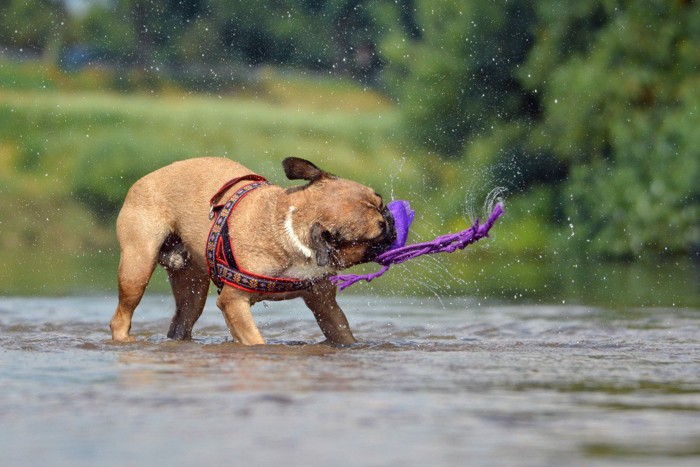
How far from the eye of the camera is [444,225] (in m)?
29.2

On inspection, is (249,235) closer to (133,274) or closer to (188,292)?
(133,274)

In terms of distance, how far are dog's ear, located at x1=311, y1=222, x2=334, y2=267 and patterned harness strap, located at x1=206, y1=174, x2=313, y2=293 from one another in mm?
405

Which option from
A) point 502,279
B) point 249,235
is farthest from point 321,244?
point 502,279

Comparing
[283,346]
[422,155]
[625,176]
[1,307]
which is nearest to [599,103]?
[625,176]

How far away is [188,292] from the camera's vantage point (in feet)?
34.8

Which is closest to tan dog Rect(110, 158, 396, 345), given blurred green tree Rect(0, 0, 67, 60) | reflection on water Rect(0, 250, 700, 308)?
reflection on water Rect(0, 250, 700, 308)

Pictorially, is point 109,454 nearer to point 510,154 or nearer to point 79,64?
point 510,154

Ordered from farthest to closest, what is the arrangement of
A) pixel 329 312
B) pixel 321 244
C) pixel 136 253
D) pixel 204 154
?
1. pixel 204 154
2. pixel 136 253
3. pixel 329 312
4. pixel 321 244

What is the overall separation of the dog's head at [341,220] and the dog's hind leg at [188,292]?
1.49 metres

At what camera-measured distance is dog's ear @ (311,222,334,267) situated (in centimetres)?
898

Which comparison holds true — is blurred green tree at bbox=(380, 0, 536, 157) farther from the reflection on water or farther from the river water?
the river water

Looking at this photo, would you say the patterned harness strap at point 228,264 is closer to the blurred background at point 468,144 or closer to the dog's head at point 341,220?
the dog's head at point 341,220

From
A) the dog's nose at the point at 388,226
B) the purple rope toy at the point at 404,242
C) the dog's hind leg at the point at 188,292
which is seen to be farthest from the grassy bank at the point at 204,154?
the dog's nose at the point at 388,226

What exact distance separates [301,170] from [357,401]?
7.55ft
